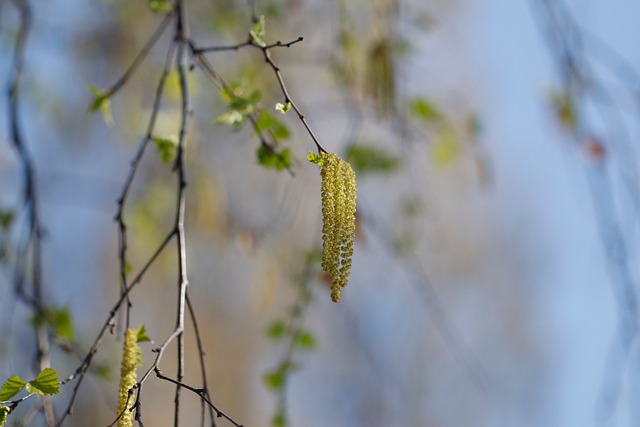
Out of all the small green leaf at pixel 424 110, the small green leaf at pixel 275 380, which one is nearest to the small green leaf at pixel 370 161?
the small green leaf at pixel 424 110

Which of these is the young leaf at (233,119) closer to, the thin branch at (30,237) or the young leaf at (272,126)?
the young leaf at (272,126)

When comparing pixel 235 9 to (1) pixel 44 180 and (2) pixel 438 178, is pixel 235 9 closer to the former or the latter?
(1) pixel 44 180

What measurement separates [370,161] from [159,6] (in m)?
1.06

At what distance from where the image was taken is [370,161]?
8.96ft

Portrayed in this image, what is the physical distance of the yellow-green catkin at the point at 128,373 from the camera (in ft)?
3.89

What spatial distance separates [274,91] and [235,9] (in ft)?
1.33

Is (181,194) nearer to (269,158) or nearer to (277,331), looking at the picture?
(269,158)

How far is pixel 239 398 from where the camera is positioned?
6.66 metres

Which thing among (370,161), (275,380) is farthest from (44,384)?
(370,161)

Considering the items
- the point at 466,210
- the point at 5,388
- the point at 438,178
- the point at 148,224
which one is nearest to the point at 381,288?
the point at 438,178

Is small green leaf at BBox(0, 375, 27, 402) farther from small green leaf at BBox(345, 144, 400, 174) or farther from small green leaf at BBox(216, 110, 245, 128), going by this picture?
small green leaf at BBox(345, 144, 400, 174)

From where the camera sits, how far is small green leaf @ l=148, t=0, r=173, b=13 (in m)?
1.85

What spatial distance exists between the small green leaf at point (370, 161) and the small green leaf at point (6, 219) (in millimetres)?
1044

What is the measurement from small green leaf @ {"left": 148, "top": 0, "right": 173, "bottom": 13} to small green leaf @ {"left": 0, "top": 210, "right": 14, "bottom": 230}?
0.77 m
